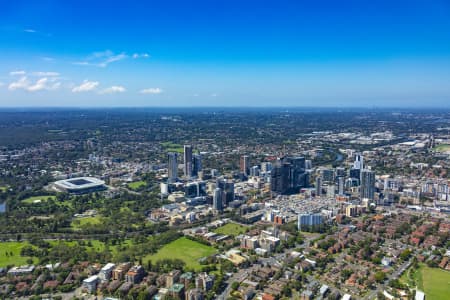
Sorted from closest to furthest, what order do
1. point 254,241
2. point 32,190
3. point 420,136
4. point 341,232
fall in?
point 254,241, point 341,232, point 32,190, point 420,136

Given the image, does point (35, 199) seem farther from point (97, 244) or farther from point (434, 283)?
point (434, 283)

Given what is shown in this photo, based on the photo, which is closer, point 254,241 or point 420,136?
point 254,241

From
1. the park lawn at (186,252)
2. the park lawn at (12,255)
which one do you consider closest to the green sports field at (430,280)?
the park lawn at (186,252)

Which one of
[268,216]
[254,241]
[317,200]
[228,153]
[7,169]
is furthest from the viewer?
[228,153]

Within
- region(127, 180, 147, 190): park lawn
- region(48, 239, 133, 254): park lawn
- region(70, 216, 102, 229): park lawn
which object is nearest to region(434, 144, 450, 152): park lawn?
region(127, 180, 147, 190): park lawn

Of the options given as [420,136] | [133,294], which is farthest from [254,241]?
[420,136]

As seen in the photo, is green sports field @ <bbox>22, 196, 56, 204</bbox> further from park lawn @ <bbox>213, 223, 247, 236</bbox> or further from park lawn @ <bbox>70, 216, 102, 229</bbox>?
park lawn @ <bbox>213, 223, 247, 236</bbox>

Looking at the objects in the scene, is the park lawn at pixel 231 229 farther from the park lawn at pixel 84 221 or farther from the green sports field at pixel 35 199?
the green sports field at pixel 35 199

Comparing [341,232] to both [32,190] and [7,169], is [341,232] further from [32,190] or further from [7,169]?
[7,169]
